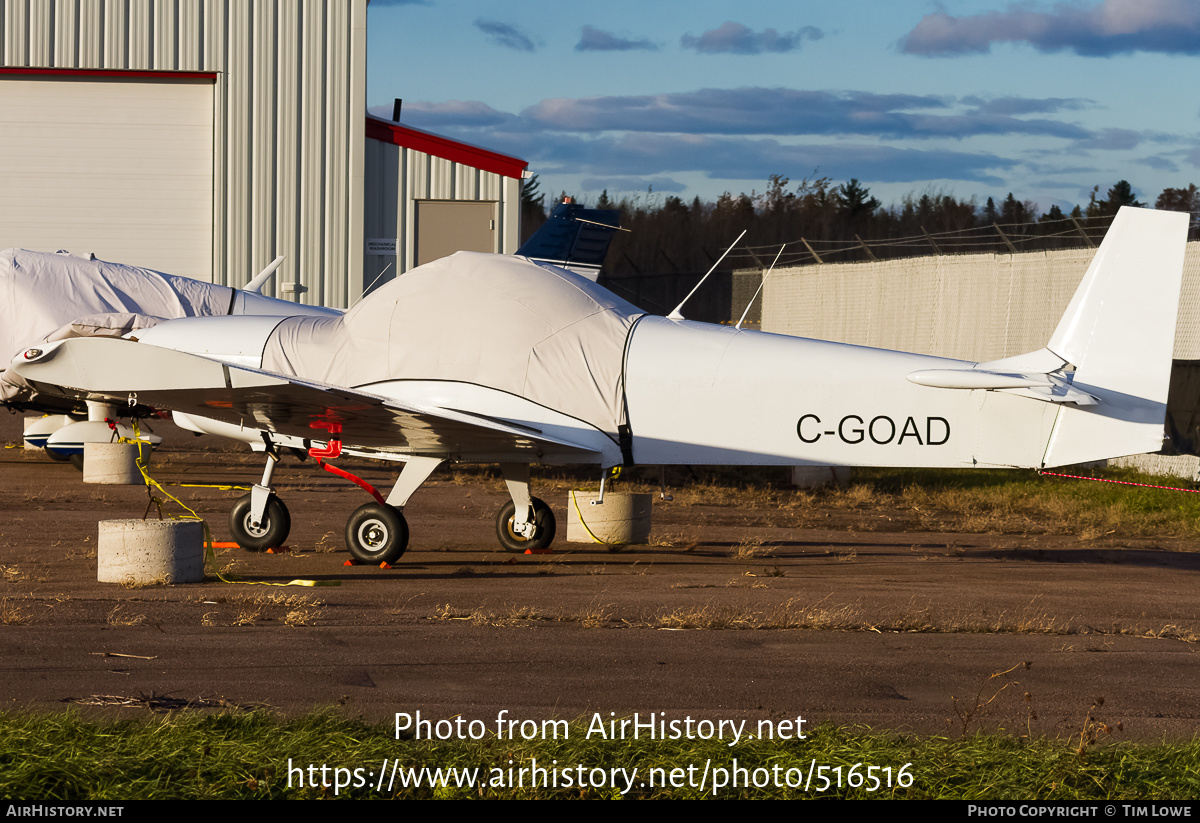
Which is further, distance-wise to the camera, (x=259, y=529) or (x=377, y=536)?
(x=259, y=529)

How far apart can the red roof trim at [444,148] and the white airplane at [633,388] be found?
1241 centimetres

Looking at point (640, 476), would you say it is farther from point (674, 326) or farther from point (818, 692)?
point (818, 692)

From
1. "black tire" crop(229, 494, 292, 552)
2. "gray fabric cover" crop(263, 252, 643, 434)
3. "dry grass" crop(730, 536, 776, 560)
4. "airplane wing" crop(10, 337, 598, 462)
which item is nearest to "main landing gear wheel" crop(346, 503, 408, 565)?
"airplane wing" crop(10, 337, 598, 462)

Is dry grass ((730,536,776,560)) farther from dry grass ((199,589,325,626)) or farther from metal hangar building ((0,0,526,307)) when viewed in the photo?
metal hangar building ((0,0,526,307))

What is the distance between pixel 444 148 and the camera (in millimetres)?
21797

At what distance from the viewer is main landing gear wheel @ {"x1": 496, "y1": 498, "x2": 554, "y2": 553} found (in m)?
10.3

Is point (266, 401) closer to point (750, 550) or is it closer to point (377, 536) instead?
point (377, 536)

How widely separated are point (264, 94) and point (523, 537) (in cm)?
1390

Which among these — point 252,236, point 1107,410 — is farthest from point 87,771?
point 252,236

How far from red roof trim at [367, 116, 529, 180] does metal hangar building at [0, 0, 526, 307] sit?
0.09 ft

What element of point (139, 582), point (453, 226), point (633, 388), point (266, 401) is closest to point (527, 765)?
point (139, 582)

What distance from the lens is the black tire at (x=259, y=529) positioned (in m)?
9.63

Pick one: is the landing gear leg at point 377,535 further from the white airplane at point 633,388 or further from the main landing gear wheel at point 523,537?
the main landing gear wheel at point 523,537

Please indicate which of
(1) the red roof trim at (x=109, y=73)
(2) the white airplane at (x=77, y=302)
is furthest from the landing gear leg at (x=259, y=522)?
(1) the red roof trim at (x=109, y=73)
